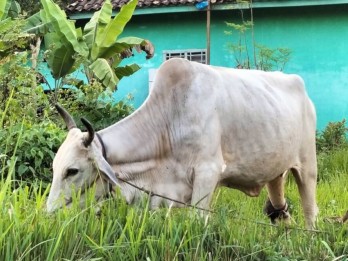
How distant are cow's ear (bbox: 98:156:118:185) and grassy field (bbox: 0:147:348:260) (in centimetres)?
55

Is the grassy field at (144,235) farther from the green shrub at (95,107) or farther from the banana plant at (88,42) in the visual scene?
the banana plant at (88,42)

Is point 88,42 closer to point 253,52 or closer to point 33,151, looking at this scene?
point 253,52

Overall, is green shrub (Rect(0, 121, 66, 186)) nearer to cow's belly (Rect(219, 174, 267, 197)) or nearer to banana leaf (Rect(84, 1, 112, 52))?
cow's belly (Rect(219, 174, 267, 197))

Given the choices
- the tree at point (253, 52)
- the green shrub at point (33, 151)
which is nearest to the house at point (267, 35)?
the tree at point (253, 52)

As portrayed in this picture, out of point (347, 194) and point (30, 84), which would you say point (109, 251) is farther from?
point (30, 84)

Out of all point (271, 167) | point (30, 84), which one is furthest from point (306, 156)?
point (30, 84)

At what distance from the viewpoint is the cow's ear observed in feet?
14.0

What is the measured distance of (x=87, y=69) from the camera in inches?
410

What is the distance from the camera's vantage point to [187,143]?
15.2ft

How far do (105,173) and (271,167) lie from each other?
1519mm

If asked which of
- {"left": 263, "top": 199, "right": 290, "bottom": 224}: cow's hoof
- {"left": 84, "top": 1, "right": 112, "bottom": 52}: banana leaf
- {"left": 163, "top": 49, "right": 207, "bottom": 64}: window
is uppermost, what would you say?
{"left": 84, "top": 1, "right": 112, "bottom": 52}: banana leaf

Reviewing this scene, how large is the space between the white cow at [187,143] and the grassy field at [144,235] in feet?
2.26

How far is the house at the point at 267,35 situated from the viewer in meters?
11.7

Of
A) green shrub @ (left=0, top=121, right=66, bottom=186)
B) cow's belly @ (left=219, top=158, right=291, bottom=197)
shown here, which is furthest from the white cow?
green shrub @ (left=0, top=121, right=66, bottom=186)
